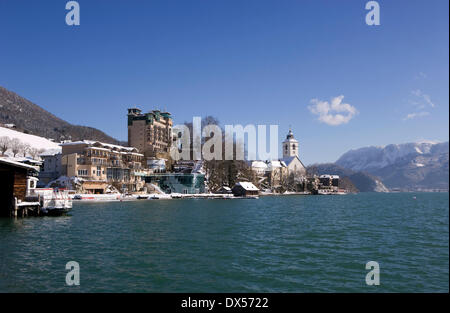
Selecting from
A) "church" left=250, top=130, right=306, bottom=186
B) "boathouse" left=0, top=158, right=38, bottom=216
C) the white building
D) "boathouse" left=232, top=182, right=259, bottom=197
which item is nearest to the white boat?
"boathouse" left=0, top=158, right=38, bottom=216

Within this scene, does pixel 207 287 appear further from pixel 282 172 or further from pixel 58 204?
pixel 282 172

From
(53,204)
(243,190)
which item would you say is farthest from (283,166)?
(53,204)

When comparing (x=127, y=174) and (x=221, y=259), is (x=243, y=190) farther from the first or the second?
(x=221, y=259)

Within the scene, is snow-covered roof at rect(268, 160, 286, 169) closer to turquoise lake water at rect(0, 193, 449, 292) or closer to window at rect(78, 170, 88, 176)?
window at rect(78, 170, 88, 176)

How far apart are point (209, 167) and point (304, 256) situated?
98956 mm

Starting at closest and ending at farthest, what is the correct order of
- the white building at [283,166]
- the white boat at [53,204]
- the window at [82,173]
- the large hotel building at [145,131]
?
the white boat at [53,204]
the window at [82,173]
the large hotel building at [145,131]
the white building at [283,166]

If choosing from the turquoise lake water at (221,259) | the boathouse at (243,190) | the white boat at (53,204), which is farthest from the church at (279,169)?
the turquoise lake water at (221,259)

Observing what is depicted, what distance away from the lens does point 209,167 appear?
116500 millimetres

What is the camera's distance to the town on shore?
3925cm

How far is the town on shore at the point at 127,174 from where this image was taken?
39250 millimetres

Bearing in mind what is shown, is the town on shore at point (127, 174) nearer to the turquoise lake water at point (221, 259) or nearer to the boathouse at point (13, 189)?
the boathouse at point (13, 189)

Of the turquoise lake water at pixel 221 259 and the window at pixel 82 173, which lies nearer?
the turquoise lake water at pixel 221 259

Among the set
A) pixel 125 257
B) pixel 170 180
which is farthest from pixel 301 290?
pixel 170 180

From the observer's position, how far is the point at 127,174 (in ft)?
322
